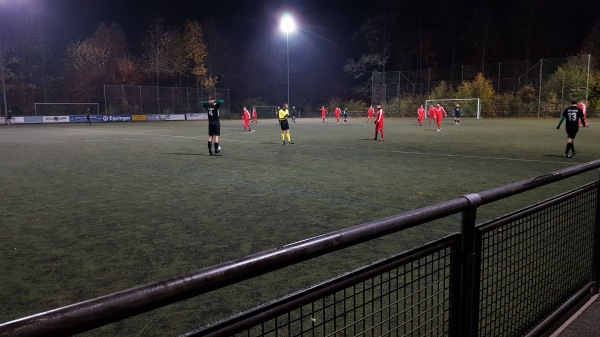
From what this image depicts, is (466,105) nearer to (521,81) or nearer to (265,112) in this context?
(521,81)

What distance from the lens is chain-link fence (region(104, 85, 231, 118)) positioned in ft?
187

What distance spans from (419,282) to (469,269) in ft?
0.91

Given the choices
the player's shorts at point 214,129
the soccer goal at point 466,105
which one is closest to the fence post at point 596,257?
the player's shorts at point 214,129

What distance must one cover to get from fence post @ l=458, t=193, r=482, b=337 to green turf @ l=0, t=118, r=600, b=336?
78.0 inches

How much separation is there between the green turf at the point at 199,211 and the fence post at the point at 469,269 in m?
1.98

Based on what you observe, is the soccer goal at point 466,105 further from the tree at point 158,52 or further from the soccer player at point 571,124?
the tree at point 158,52

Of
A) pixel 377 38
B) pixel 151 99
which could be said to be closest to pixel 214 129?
pixel 151 99

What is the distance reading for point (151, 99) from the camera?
59781 mm

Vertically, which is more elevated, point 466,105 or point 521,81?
point 521,81

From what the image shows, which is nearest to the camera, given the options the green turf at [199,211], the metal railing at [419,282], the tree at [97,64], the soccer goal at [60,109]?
the metal railing at [419,282]

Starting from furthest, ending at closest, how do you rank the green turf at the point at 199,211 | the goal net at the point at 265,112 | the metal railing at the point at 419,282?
the goal net at the point at 265,112
the green turf at the point at 199,211
the metal railing at the point at 419,282

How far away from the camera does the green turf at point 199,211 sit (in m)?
4.38

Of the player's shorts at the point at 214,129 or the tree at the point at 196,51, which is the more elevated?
the tree at the point at 196,51

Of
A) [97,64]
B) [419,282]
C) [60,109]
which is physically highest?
[97,64]
